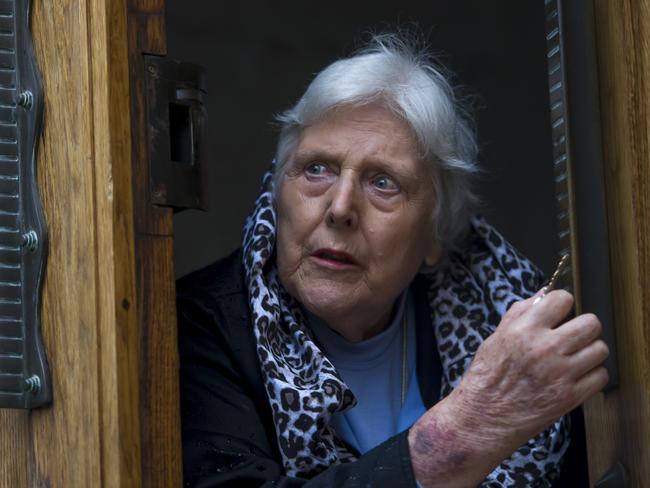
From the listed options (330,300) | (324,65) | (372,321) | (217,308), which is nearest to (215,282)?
(217,308)

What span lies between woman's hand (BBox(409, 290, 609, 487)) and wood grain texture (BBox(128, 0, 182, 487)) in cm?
46

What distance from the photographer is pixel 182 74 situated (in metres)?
2.12

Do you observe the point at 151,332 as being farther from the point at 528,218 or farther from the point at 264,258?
the point at 528,218

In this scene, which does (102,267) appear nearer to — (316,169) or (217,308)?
(217,308)

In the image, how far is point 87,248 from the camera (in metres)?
2.01

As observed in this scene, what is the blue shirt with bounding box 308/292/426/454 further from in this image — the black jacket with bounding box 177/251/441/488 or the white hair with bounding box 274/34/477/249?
the white hair with bounding box 274/34/477/249

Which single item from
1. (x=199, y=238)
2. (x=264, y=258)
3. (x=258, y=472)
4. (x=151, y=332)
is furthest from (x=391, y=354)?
(x=199, y=238)

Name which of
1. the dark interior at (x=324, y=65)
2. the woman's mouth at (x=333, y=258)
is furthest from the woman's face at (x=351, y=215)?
the dark interior at (x=324, y=65)

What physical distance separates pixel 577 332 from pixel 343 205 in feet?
2.58

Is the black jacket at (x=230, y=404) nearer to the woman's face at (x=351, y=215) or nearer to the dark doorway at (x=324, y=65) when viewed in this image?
the woman's face at (x=351, y=215)

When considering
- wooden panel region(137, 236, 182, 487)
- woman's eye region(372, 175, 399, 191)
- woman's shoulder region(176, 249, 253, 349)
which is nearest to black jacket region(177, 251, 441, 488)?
woman's shoulder region(176, 249, 253, 349)

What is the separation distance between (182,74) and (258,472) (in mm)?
792

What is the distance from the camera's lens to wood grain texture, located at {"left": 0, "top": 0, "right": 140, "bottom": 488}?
1.98m

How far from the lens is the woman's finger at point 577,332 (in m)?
2.09
